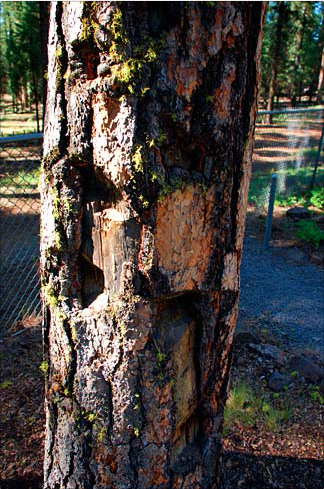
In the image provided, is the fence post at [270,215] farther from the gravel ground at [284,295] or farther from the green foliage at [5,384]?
the green foliage at [5,384]

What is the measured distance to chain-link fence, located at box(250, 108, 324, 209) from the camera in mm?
7383

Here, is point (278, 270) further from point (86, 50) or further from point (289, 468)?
point (86, 50)

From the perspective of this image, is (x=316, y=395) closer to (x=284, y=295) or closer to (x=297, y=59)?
(x=284, y=295)

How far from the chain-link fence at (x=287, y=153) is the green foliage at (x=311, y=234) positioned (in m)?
0.97

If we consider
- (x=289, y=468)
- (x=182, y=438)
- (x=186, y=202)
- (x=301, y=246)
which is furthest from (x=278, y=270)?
(x=186, y=202)

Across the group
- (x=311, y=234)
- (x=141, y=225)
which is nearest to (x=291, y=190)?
(x=311, y=234)

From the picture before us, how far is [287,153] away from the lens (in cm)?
823

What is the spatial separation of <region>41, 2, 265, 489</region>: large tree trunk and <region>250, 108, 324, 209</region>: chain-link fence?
599cm

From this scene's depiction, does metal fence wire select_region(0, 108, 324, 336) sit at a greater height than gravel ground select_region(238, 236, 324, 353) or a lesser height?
greater

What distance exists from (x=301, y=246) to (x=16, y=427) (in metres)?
5.13

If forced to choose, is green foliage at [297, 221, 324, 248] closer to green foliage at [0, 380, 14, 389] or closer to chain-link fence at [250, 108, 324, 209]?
chain-link fence at [250, 108, 324, 209]

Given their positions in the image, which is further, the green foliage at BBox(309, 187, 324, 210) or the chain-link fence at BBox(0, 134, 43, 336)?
the green foliage at BBox(309, 187, 324, 210)

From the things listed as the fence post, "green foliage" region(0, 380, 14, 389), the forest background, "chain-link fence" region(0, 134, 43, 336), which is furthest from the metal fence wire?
A: the forest background

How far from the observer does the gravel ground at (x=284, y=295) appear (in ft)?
13.4
